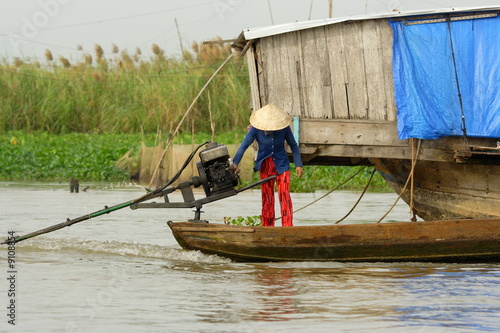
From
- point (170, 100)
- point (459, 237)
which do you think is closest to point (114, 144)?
point (170, 100)

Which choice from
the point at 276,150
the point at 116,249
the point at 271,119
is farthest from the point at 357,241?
the point at 116,249

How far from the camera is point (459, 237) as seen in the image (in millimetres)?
7977

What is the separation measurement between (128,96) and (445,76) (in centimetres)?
1463

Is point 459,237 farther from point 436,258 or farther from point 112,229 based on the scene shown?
point 112,229

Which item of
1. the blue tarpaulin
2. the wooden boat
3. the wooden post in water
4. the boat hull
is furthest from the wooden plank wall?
the wooden post in water

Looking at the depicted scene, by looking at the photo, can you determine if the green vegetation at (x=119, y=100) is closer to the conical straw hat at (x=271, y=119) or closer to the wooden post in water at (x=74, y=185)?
the wooden post in water at (x=74, y=185)

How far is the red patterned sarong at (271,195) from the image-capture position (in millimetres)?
8367

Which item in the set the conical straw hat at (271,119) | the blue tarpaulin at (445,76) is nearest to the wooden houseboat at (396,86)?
the blue tarpaulin at (445,76)

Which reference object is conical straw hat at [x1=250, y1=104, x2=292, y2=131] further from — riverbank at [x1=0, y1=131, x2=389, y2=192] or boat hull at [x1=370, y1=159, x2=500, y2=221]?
riverbank at [x1=0, y1=131, x2=389, y2=192]

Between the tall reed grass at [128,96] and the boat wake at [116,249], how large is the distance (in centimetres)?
1127

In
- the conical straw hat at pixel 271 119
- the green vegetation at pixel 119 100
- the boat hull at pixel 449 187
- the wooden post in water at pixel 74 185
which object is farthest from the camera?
the green vegetation at pixel 119 100

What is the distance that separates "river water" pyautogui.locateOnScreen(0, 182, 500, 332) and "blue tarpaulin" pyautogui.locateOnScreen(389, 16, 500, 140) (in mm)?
1325

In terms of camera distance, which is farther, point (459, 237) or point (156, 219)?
point (156, 219)

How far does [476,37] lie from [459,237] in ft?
6.28
